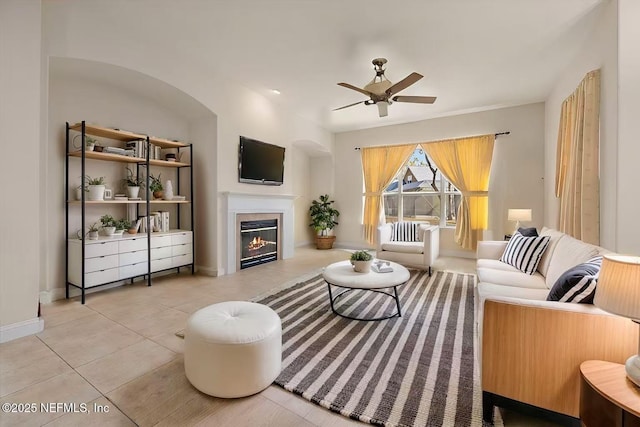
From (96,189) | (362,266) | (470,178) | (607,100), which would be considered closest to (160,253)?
(96,189)

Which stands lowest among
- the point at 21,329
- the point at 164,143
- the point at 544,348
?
the point at 21,329

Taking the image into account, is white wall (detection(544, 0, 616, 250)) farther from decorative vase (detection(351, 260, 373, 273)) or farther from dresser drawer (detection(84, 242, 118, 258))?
dresser drawer (detection(84, 242, 118, 258))

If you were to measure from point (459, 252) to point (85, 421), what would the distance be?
571 centimetres

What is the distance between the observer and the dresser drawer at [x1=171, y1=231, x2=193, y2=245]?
3939 mm

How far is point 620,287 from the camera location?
3.60 feet

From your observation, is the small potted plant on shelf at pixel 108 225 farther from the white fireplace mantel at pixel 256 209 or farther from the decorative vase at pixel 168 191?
the white fireplace mantel at pixel 256 209

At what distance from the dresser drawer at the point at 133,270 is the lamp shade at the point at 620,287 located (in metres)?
4.09

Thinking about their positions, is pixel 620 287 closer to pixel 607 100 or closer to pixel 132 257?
pixel 607 100

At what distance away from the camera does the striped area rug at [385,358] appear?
152 cm

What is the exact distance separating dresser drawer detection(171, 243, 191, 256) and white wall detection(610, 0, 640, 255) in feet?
15.4

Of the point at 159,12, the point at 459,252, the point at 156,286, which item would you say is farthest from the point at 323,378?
the point at 459,252

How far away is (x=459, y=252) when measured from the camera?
559cm

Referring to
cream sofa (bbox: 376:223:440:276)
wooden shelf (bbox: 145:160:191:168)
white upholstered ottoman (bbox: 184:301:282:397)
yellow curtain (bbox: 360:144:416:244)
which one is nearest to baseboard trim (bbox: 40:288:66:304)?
wooden shelf (bbox: 145:160:191:168)

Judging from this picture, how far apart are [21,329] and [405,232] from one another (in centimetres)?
470
